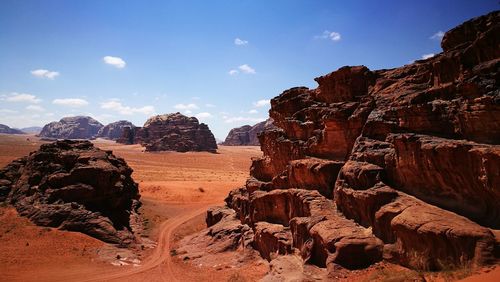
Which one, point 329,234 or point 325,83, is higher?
point 325,83

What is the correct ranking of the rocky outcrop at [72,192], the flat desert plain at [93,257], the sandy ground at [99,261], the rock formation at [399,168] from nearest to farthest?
the rock formation at [399,168], the sandy ground at [99,261], the flat desert plain at [93,257], the rocky outcrop at [72,192]

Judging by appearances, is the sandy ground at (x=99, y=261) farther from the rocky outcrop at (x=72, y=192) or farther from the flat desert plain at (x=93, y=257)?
the rocky outcrop at (x=72, y=192)

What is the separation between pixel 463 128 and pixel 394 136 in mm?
3284

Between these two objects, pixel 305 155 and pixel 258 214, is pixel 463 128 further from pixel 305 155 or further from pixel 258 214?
pixel 258 214

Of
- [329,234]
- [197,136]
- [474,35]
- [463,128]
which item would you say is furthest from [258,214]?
[197,136]

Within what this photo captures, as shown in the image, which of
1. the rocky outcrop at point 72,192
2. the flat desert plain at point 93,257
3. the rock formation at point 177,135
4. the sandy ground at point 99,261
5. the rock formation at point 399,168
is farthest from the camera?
the rock formation at point 177,135

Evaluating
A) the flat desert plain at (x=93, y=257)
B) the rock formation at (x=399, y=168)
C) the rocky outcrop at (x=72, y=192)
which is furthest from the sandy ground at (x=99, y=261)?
the rock formation at (x=399, y=168)

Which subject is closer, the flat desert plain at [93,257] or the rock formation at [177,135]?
the flat desert plain at [93,257]

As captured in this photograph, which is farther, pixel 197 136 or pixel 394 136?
pixel 197 136

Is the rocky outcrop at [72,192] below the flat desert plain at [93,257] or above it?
above

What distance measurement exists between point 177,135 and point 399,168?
117m

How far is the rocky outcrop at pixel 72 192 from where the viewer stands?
28.3 metres

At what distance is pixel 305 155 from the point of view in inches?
931

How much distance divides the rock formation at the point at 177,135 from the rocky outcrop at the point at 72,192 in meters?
88.0
